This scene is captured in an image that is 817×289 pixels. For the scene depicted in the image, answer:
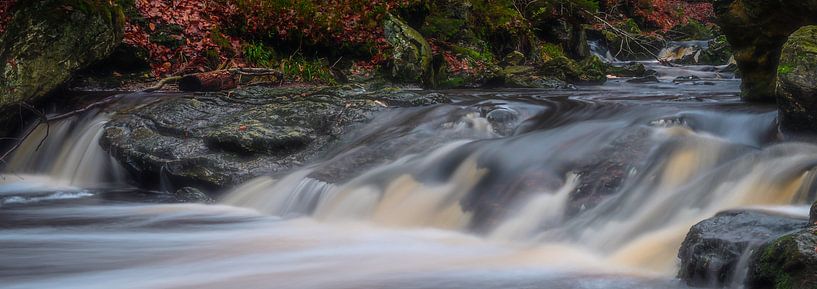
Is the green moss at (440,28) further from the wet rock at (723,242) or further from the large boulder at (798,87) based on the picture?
the wet rock at (723,242)

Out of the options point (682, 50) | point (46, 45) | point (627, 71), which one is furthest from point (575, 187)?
point (682, 50)

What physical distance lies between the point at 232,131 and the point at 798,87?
469 cm

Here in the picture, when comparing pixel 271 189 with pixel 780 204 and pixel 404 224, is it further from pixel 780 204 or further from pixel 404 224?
pixel 780 204

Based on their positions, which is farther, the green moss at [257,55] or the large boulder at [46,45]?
the green moss at [257,55]

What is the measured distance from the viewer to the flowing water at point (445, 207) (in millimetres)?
4484

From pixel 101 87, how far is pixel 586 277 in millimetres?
7197

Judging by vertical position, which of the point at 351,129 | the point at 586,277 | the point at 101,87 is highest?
the point at 101,87

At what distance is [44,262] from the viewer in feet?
15.7

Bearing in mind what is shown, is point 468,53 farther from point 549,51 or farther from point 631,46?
point 631,46

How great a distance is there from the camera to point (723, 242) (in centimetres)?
362

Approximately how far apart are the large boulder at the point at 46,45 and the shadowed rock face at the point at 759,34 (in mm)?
6474

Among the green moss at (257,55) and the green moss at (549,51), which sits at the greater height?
the green moss at (257,55)

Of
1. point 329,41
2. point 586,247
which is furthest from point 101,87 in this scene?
point 586,247

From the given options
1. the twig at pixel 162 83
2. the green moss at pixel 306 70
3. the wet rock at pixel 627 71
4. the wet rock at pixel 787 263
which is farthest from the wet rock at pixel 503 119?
the wet rock at pixel 627 71
